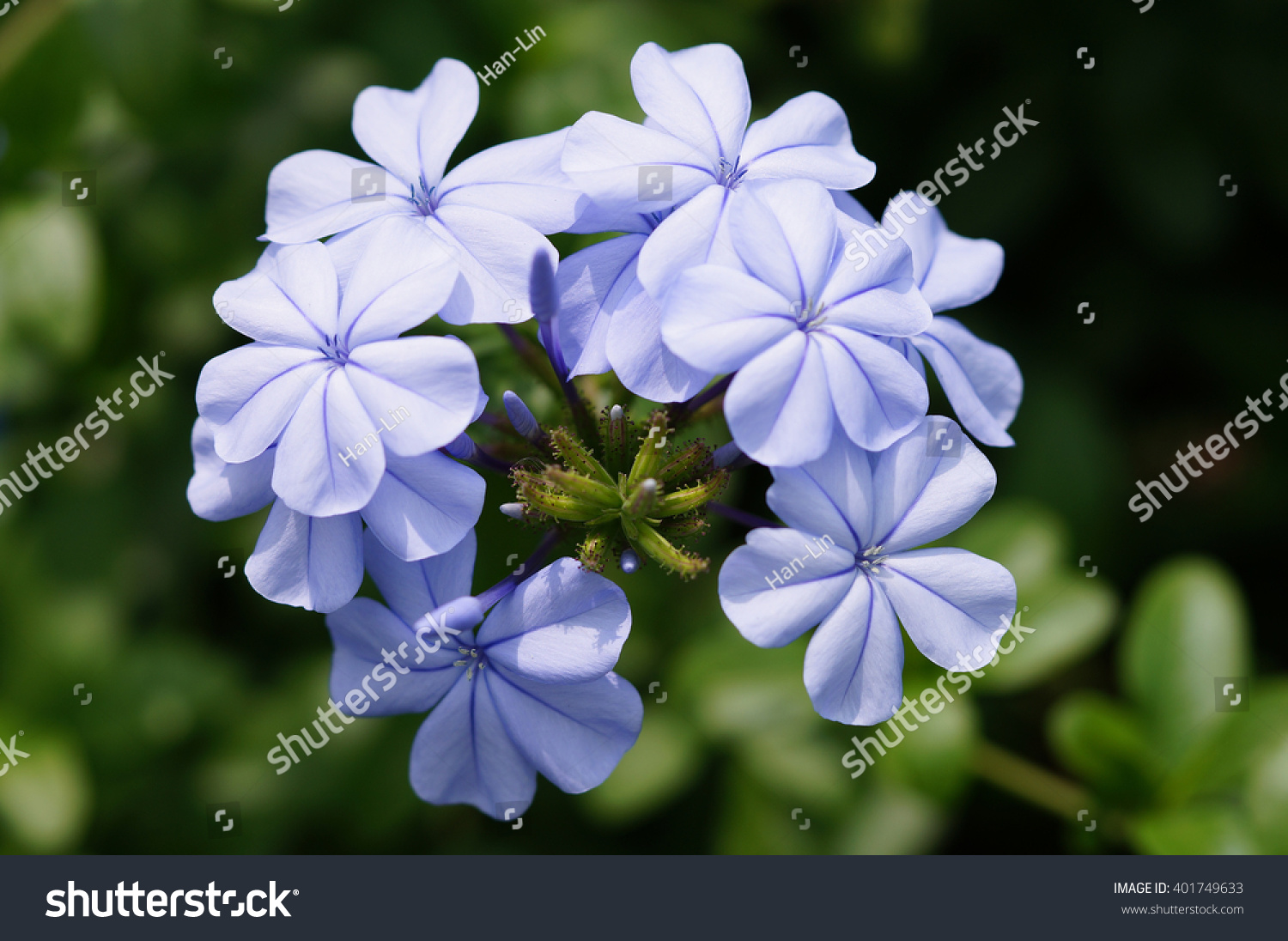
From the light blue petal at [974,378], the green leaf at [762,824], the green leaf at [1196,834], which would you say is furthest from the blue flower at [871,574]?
the green leaf at [762,824]

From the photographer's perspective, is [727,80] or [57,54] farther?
[57,54]

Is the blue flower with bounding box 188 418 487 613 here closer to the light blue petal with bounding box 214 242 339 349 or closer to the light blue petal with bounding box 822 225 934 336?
the light blue petal with bounding box 214 242 339 349

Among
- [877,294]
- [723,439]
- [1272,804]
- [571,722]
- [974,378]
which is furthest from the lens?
[1272,804]

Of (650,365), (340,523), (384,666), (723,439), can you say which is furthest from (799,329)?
(384,666)

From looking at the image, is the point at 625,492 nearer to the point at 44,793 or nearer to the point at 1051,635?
the point at 1051,635

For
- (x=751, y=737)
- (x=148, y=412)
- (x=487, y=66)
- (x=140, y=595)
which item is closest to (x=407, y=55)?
(x=487, y=66)

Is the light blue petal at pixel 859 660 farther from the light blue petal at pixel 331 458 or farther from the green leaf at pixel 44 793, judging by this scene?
the green leaf at pixel 44 793

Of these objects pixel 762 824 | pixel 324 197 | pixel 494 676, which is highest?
pixel 324 197

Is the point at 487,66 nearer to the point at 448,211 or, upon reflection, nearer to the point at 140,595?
the point at 448,211
